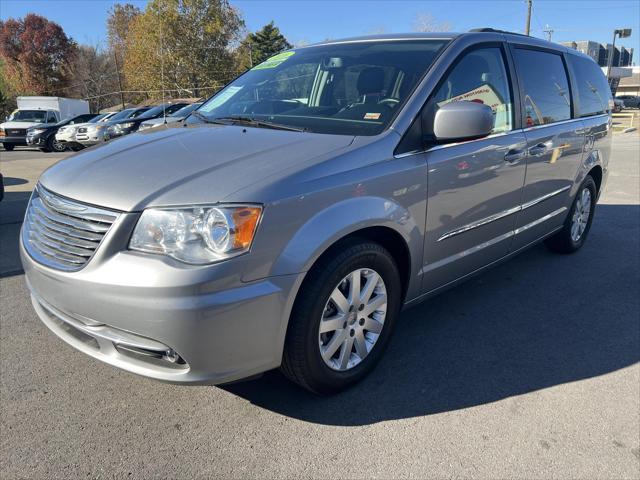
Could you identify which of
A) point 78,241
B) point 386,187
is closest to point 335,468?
point 386,187

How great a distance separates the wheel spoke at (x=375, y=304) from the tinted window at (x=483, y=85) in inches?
43.4

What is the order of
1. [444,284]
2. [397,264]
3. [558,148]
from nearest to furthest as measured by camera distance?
[397,264], [444,284], [558,148]

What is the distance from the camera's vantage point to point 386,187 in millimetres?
2543

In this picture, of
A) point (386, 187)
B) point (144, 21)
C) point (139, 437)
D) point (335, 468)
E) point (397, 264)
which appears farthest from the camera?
point (144, 21)

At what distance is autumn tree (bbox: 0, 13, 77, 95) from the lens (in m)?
55.6

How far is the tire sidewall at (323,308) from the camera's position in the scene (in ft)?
7.58

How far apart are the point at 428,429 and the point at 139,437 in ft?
4.39

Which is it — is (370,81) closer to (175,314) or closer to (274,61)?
(274,61)

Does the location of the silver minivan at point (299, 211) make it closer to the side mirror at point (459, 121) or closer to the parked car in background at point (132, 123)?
the side mirror at point (459, 121)

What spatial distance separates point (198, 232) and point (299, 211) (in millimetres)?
429

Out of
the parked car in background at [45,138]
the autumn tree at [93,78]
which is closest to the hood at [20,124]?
the parked car in background at [45,138]

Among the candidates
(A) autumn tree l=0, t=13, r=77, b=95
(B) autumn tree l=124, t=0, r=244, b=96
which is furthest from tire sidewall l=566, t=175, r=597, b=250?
(A) autumn tree l=0, t=13, r=77, b=95

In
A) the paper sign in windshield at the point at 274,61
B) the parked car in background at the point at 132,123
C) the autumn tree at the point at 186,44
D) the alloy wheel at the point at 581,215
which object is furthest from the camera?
the autumn tree at the point at 186,44

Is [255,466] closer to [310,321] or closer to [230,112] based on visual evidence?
[310,321]
